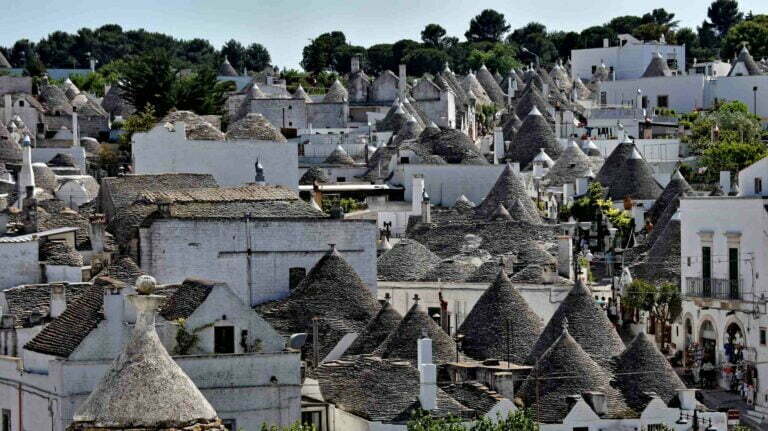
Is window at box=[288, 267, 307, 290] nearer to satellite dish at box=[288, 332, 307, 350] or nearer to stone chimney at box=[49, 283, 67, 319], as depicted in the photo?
satellite dish at box=[288, 332, 307, 350]

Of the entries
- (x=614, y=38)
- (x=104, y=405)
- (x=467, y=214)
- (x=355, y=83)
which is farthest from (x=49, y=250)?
(x=614, y=38)

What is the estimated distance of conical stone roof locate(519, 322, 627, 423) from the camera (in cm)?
4634

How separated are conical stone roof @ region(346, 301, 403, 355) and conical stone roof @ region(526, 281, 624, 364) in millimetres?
3059

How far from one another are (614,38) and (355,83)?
136 feet

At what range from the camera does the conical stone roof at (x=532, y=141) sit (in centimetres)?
10006

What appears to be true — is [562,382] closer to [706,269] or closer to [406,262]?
[706,269]

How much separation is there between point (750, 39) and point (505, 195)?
7610cm

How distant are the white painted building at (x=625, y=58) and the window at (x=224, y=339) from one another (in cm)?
9214

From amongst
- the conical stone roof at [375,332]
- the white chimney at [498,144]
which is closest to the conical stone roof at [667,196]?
the white chimney at [498,144]

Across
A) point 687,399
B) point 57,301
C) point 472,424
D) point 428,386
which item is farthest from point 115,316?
point 687,399

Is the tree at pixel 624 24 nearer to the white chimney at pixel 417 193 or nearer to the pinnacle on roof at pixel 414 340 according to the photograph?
the white chimney at pixel 417 193

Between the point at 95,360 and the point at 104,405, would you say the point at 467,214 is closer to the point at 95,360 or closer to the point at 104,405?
the point at 95,360

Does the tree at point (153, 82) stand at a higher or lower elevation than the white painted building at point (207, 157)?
higher

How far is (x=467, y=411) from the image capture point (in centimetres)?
4416
